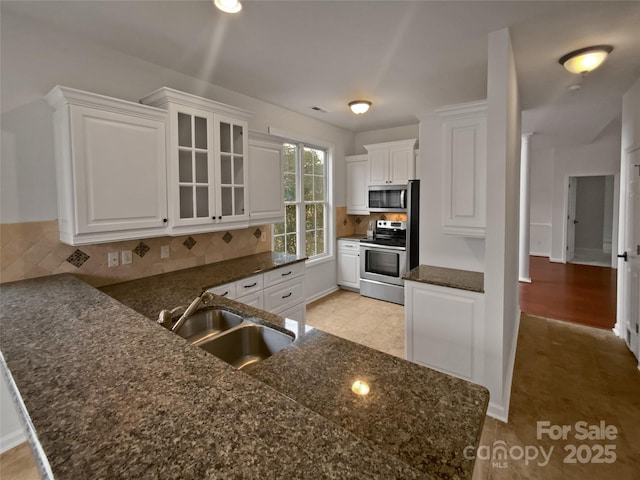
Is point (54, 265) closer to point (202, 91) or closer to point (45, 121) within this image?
point (45, 121)

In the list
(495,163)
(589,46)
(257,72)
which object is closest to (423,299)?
(495,163)

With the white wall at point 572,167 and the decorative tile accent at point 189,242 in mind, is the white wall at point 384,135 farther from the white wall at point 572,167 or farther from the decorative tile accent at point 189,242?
the white wall at point 572,167

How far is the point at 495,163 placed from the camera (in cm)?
212

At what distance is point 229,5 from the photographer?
1.86 meters

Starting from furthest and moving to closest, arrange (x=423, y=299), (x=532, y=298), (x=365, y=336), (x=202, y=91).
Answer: (x=532, y=298) → (x=365, y=336) → (x=202, y=91) → (x=423, y=299)

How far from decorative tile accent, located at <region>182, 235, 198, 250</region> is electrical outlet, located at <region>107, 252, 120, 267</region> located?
21.9 inches

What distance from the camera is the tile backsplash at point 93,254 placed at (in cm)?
205

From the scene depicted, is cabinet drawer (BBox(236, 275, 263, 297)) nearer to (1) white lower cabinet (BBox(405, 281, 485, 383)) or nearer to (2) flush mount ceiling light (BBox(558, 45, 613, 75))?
(1) white lower cabinet (BBox(405, 281, 485, 383))

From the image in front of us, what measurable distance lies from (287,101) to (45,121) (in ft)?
7.60

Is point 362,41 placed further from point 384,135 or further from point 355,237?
point 355,237

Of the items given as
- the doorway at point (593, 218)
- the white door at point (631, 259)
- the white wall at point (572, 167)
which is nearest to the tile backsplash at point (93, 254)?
the white door at point (631, 259)

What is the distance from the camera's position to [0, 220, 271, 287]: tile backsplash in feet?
6.73

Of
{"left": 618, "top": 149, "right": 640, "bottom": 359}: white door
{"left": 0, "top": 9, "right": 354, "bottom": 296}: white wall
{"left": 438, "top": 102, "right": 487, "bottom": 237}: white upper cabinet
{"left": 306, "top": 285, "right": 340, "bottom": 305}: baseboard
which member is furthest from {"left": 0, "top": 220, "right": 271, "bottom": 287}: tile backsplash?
{"left": 618, "top": 149, "right": 640, "bottom": 359}: white door

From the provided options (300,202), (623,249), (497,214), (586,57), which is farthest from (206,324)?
(623,249)
